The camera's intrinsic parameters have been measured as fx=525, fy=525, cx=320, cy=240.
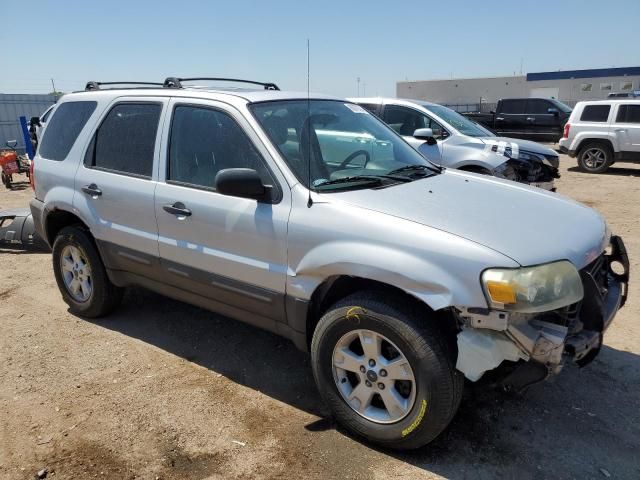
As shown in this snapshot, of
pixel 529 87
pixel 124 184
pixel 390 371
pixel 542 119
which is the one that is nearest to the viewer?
pixel 390 371

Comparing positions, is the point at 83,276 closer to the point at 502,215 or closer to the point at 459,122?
the point at 502,215

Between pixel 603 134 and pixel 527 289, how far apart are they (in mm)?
12981

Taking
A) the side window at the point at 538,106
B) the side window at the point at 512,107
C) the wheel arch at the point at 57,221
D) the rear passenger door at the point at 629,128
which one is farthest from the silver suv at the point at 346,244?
the side window at the point at 538,106

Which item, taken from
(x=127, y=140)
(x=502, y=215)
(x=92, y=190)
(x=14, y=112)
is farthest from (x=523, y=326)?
(x=14, y=112)

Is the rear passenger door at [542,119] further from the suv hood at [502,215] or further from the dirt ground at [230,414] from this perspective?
the suv hood at [502,215]

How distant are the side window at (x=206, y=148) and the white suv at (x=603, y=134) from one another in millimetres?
12689

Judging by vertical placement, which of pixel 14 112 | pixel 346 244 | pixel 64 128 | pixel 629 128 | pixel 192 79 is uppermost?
pixel 192 79

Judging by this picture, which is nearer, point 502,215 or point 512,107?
point 502,215

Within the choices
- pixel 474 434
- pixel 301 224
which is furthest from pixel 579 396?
pixel 301 224

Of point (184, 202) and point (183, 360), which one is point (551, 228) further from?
point (183, 360)

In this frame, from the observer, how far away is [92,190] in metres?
4.09

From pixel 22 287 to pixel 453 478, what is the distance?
488 cm

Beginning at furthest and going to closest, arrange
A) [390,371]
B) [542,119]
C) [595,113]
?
[542,119] < [595,113] < [390,371]

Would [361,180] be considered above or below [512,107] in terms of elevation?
above
